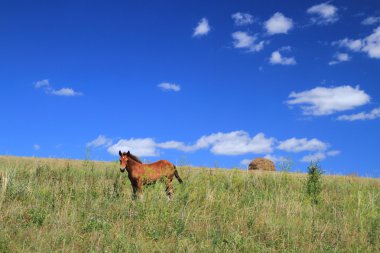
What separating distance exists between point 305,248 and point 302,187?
722 cm

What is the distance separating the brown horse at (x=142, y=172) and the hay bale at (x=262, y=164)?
21.1 m

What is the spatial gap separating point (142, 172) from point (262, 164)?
22.4 meters

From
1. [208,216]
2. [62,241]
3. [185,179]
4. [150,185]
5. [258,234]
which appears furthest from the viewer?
[185,179]

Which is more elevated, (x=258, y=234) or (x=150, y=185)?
(x=150, y=185)

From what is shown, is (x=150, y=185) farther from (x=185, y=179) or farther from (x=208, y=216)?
(x=208, y=216)

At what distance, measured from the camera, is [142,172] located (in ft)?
45.6

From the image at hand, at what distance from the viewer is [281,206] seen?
12812 millimetres

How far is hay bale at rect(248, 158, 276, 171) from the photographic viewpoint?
113 ft

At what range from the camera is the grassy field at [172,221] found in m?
9.19

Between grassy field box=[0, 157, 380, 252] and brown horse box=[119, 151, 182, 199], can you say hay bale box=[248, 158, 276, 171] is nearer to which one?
grassy field box=[0, 157, 380, 252]

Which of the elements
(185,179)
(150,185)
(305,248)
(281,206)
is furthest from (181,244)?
(185,179)

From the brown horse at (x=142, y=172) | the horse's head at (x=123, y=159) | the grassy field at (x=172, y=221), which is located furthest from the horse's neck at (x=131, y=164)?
the grassy field at (x=172, y=221)

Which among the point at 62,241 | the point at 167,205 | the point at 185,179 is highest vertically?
the point at 185,179

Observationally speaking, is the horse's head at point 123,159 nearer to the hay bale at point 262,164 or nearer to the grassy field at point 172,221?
the grassy field at point 172,221
